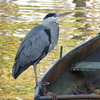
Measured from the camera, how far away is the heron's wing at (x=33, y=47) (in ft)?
16.8

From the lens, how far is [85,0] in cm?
1992

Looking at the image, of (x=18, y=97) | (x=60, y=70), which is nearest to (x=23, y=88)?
(x=18, y=97)

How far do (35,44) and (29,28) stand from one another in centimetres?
777

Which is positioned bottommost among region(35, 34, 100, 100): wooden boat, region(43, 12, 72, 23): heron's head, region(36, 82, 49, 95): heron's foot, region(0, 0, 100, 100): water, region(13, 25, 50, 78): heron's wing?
region(0, 0, 100, 100): water

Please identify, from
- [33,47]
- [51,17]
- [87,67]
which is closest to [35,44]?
[33,47]

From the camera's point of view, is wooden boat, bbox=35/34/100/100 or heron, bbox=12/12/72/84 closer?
heron, bbox=12/12/72/84

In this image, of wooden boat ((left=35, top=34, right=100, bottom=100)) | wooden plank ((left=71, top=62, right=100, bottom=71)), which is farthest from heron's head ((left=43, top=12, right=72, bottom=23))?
wooden plank ((left=71, top=62, right=100, bottom=71))

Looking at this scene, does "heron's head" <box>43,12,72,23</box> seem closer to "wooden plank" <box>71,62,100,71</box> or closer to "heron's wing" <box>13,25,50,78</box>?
"heron's wing" <box>13,25,50,78</box>

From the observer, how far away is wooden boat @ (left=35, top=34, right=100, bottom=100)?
5.40m

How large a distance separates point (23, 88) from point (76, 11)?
913 cm

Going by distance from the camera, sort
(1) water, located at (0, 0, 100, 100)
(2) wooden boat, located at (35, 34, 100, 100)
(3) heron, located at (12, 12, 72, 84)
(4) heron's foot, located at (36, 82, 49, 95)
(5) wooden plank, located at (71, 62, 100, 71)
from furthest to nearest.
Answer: (1) water, located at (0, 0, 100, 100) < (5) wooden plank, located at (71, 62, 100, 71) < (2) wooden boat, located at (35, 34, 100, 100) < (3) heron, located at (12, 12, 72, 84) < (4) heron's foot, located at (36, 82, 49, 95)

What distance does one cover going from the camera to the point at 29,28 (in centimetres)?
1295

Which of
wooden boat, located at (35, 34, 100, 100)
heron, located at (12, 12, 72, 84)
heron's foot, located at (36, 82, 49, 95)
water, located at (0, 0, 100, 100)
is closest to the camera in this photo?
heron's foot, located at (36, 82, 49, 95)

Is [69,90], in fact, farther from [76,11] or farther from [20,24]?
[76,11]
